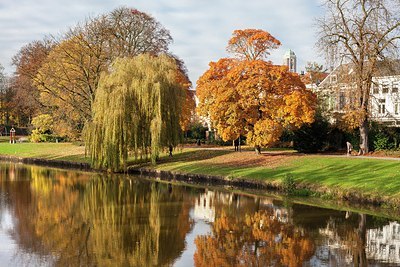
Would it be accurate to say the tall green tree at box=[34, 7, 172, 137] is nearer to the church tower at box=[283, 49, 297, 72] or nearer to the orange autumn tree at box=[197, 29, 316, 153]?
the orange autumn tree at box=[197, 29, 316, 153]

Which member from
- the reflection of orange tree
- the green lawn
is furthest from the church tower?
the reflection of orange tree

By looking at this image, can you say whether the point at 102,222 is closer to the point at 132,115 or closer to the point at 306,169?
the point at 306,169

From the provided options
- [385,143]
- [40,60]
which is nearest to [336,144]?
[385,143]

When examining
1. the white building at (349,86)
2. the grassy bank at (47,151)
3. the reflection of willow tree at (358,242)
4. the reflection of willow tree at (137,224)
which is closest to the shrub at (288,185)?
the reflection of willow tree at (137,224)

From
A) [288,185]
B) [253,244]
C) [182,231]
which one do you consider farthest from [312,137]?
[253,244]

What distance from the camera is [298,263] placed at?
1202 centimetres

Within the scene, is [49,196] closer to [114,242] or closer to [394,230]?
[114,242]

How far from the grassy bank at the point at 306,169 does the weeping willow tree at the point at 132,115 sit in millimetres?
2647

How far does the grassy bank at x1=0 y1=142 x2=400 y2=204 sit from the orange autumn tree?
6.24ft

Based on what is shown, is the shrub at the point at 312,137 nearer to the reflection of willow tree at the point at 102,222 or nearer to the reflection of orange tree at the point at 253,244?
the reflection of willow tree at the point at 102,222

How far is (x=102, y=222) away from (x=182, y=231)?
3.15m

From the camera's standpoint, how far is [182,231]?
15.8 metres

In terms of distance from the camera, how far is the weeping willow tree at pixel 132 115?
31.7 metres

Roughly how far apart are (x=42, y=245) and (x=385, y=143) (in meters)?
25.6
